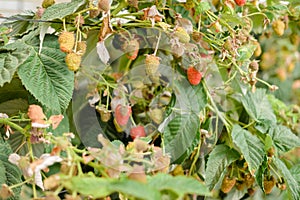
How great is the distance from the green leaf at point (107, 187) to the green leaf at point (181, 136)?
1.29 ft

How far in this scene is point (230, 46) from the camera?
84 cm

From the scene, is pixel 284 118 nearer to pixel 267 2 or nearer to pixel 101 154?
pixel 267 2

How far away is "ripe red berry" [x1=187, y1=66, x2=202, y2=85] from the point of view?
88cm

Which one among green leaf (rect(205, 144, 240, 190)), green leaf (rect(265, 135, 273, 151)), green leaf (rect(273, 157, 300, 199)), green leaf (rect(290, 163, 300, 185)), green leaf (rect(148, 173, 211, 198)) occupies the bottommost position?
green leaf (rect(290, 163, 300, 185))

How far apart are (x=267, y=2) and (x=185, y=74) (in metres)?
0.26

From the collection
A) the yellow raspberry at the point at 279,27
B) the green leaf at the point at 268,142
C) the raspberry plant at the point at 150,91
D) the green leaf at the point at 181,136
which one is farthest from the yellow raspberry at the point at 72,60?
the yellow raspberry at the point at 279,27

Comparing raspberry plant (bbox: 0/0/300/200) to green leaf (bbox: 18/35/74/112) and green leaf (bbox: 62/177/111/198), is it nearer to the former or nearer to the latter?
green leaf (bbox: 18/35/74/112)

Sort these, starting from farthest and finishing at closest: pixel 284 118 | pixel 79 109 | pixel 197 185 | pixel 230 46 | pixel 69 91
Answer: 1. pixel 284 118
2. pixel 79 109
3. pixel 230 46
4. pixel 69 91
5. pixel 197 185

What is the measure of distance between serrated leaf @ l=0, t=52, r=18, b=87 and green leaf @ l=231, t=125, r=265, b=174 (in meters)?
0.37

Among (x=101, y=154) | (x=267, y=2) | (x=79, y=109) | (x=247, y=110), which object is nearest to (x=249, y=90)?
(x=247, y=110)

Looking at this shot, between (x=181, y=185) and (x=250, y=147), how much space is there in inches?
17.8

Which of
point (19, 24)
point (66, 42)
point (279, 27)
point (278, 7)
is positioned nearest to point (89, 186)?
point (66, 42)

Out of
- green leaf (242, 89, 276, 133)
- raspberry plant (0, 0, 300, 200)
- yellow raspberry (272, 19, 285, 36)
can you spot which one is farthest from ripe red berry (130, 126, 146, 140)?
yellow raspberry (272, 19, 285, 36)

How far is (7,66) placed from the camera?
2.36 ft
